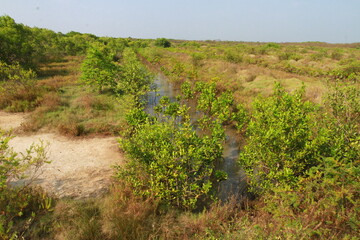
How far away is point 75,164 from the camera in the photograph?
898 cm

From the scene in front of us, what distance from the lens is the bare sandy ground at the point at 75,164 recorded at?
7426 millimetres

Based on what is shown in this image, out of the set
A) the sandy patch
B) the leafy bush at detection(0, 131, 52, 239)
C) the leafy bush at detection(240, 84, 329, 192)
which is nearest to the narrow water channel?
the leafy bush at detection(240, 84, 329, 192)

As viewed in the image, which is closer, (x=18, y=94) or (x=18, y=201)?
(x=18, y=201)

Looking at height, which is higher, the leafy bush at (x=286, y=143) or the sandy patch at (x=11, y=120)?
the leafy bush at (x=286, y=143)

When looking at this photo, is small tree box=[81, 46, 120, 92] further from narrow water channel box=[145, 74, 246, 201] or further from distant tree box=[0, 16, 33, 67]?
distant tree box=[0, 16, 33, 67]

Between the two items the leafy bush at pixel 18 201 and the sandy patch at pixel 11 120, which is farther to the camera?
the sandy patch at pixel 11 120

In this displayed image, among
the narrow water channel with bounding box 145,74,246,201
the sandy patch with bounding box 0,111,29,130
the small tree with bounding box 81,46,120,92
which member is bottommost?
the narrow water channel with bounding box 145,74,246,201

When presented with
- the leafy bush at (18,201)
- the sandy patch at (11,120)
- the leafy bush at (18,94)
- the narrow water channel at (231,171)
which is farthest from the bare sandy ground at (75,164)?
the narrow water channel at (231,171)

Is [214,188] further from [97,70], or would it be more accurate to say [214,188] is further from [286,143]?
[97,70]

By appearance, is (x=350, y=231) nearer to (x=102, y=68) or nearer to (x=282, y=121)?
(x=282, y=121)

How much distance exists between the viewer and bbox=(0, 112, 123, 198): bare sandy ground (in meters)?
7.43

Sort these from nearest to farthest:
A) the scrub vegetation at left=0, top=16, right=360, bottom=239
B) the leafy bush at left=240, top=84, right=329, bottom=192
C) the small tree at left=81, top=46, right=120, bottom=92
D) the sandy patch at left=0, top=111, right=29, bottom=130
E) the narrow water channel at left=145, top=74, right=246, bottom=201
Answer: the scrub vegetation at left=0, top=16, right=360, bottom=239
the leafy bush at left=240, top=84, right=329, bottom=192
the narrow water channel at left=145, top=74, right=246, bottom=201
the sandy patch at left=0, top=111, right=29, bottom=130
the small tree at left=81, top=46, right=120, bottom=92

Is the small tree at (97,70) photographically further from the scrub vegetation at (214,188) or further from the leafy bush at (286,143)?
the leafy bush at (286,143)

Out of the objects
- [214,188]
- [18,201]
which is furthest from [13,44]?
[214,188]
